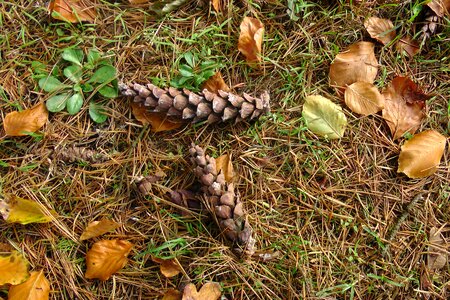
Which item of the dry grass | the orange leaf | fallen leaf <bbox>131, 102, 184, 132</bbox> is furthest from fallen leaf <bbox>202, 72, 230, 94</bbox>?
the orange leaf

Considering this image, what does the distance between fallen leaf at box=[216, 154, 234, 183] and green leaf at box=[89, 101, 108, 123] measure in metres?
0.49

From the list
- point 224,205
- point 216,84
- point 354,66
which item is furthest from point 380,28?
point 224,205

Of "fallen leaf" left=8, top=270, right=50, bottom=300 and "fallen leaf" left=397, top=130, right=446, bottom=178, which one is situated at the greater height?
"fallen leaf" left=397, top=130, right=446, bottom=178

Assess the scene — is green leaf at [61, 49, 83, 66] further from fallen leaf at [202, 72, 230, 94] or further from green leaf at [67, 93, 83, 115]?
fallen leaf at [202, 72, 230, 94]

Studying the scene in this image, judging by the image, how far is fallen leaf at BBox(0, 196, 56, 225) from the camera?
1775 millimetres

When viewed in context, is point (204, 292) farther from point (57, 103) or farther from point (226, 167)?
point (57, 103)

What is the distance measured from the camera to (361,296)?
176 centimetres

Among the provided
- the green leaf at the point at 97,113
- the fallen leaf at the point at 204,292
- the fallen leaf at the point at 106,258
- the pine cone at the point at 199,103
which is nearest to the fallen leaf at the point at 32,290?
the fallen leaf at the point at 106,258

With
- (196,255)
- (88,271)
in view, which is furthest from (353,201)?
(88,271)

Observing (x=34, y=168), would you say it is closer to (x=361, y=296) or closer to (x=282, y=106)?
(x=282, y=106)

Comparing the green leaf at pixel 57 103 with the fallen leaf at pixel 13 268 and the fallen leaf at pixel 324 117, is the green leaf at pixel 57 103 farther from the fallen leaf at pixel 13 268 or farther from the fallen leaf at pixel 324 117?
the fallen leaf at pixel 324 117

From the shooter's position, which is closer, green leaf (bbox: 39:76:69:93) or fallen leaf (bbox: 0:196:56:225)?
fallen leaf (bbox: 0:196:56:225)

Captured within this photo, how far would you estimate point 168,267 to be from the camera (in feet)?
5.82

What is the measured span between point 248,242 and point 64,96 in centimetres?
92
